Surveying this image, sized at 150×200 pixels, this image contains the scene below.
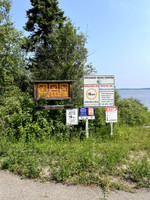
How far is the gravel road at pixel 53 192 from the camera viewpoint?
2615mm

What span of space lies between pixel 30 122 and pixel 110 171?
3308mm

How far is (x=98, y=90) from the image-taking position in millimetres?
5969

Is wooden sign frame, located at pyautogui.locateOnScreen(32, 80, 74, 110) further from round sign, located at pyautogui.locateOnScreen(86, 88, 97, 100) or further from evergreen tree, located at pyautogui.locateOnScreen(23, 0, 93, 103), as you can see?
evergreen tree, located at pyautogui.locateOnScreen(23, 0, 93, 103)


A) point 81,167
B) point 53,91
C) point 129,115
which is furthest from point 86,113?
point 129,115

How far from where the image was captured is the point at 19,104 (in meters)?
5.70

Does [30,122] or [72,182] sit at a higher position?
[30,122]

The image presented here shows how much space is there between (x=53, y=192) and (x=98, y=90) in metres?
3.94

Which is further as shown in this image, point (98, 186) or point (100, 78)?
point (100, 78)

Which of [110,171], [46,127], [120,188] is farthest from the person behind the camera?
[46,127]

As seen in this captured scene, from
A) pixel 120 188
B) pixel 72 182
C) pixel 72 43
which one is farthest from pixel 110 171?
pixel 72 43

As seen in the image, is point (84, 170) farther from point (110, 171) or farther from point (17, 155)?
point (17, 155)

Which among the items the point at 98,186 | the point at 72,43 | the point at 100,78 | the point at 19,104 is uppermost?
the point at 72,43

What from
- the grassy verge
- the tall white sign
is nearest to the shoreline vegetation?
the grassy verge

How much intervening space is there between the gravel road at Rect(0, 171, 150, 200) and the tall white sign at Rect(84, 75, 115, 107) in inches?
133
